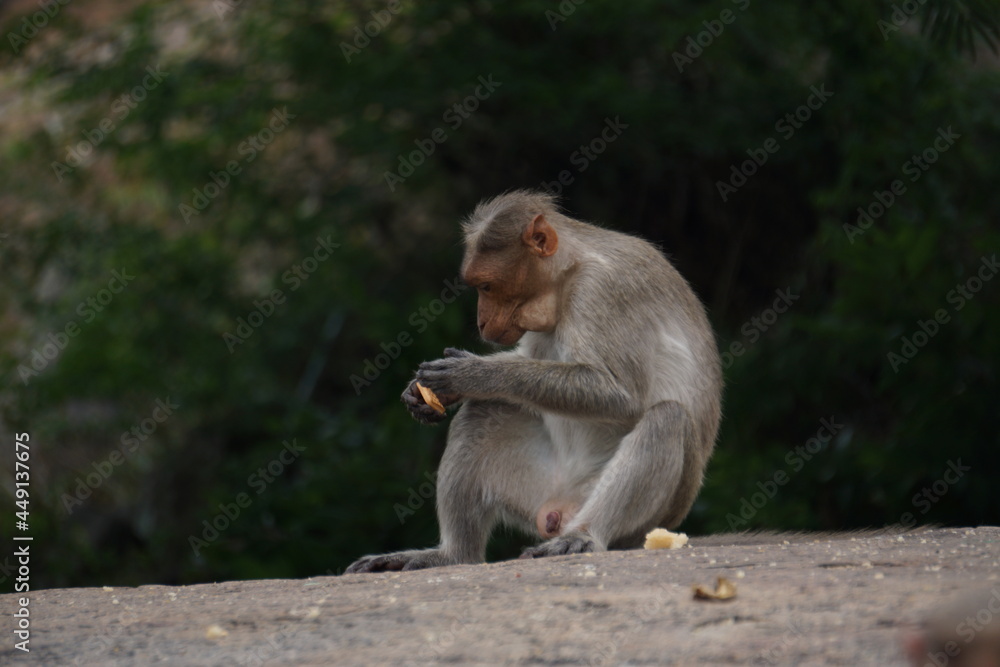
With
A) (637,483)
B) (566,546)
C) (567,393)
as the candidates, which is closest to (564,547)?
(566,546)

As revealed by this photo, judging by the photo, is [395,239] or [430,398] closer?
[430,398]

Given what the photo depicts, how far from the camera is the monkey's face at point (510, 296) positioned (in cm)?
629

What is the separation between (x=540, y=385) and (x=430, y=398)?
22.2 inches

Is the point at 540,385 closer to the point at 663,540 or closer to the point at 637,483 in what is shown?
the point at 637,483

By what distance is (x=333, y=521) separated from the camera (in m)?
9.90

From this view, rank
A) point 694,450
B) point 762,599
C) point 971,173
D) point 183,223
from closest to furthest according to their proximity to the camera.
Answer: point 762,599
point 694,450
point 971,173
point 183,223

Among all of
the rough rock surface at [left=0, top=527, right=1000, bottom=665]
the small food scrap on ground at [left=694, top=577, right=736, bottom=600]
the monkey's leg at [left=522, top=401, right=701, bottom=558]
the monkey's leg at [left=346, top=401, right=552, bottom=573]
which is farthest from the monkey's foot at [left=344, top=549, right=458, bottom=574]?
the small food scrap on ground at [left=694, top=577, right=736, bottom=600]

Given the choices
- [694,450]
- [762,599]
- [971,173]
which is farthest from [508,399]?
[971,173]

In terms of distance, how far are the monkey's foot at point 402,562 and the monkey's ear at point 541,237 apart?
169cm

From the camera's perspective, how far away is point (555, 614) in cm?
414

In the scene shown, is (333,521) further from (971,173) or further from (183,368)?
(971,173)

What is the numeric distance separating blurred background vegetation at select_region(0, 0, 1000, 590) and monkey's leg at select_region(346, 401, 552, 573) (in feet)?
9.76

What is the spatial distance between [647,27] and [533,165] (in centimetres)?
201

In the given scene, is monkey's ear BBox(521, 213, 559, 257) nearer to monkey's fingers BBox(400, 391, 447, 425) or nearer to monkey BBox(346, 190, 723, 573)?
monkey BBox(346, 190, 723, 573)
